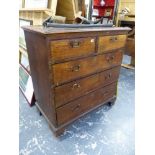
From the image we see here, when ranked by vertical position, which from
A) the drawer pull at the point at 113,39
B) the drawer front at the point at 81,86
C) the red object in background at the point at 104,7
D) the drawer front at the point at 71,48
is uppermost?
the red object in background at the point at 104,7

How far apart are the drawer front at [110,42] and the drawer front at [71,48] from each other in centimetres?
11

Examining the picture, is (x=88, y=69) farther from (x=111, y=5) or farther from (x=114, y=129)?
(x=111, y=5)

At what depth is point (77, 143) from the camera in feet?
4.94

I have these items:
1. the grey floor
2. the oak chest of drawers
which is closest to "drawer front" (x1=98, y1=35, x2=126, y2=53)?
the oak chest of drawers

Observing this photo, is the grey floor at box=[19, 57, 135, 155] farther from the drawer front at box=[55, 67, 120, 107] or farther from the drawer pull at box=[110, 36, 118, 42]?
the drawer pull at box=[110, 36, 118, 42]

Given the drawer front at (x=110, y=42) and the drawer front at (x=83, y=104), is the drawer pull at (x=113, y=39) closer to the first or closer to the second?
the drawer front at (x=110, y=42)

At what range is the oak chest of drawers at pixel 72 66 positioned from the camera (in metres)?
1.20

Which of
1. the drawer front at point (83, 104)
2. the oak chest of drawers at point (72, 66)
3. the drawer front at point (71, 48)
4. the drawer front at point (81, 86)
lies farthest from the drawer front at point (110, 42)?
the drawer front at point (83, 104)

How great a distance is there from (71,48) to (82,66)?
0.23 metres

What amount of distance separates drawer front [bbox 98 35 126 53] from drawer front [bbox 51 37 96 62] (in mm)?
113

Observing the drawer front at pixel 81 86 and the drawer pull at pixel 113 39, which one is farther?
the drawer pull at pixel 113 39
